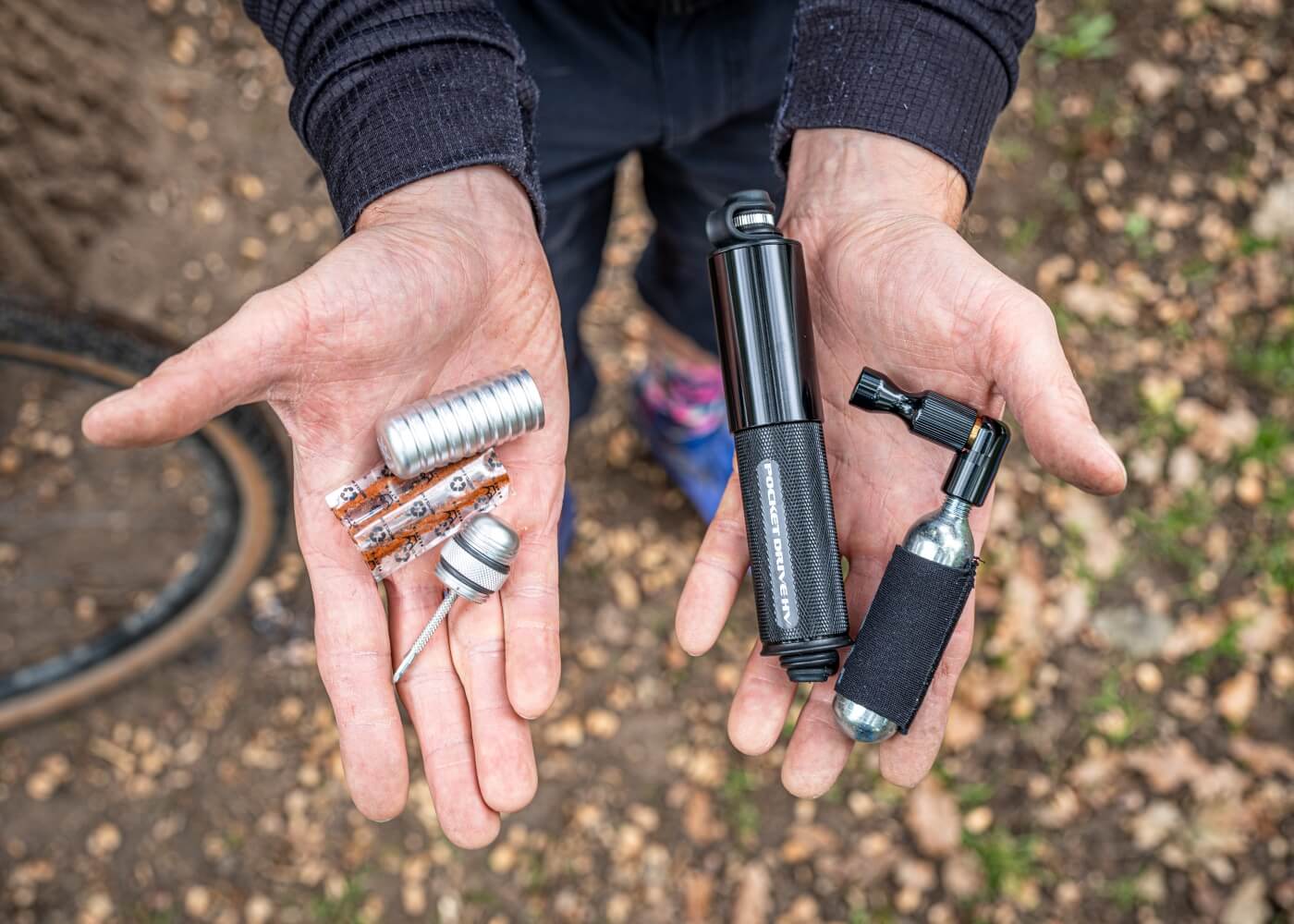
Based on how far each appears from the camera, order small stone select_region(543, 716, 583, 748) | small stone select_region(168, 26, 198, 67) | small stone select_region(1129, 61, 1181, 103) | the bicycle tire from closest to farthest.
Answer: the bicycle tire < small stone select_region(543, 716, 583, 748) < small stone select_region(168, 26, 198, 67) < small stone select_region(1129, 61, 1181, 103)

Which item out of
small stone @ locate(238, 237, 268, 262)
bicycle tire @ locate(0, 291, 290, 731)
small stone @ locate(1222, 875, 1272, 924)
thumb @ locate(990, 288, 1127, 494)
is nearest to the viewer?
thumb @ locate(990, 288, 1127, 494)

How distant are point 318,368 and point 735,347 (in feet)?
3.57

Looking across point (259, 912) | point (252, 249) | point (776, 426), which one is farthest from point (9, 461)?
point (776, 426)

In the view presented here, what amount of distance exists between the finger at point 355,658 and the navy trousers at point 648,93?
1174mm

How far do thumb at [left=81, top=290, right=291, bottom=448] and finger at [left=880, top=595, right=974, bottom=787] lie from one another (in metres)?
1.80

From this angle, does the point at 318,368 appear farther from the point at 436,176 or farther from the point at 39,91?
the point at 39,91

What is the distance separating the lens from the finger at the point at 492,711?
2623 mm

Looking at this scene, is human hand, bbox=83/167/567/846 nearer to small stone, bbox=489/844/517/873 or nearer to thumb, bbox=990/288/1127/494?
thumb, bbox=990/288/1127/494

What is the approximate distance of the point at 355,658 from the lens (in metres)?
2.63

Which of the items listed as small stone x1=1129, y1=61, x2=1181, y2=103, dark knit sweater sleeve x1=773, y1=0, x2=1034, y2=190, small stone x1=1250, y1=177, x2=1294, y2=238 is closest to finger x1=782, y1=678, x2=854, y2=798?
dark knit sweater sleeve x1=773, y1=0, x2=1034, y2=190

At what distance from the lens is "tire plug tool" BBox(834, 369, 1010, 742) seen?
2584 mm

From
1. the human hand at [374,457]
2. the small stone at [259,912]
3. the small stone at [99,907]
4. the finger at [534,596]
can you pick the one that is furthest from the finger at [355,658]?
the small stone at [99,907]

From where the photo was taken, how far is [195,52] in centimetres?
541

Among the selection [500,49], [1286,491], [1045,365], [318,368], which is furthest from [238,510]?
[1286,491]
